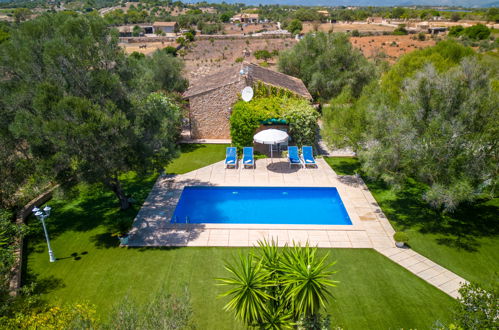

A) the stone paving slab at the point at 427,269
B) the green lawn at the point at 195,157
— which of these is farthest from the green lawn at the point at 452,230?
the green lawn at the point at 195,157

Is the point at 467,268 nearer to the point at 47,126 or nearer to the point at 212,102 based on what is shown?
the point at 47,126

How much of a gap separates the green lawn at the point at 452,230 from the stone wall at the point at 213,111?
11914 millimetres

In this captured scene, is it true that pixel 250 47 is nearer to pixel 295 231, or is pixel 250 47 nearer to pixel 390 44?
pixel 390 44

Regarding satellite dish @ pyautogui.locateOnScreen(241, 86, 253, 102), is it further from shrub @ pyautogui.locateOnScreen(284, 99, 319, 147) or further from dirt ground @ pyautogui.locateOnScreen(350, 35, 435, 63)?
dirt ground @ pyautogui.locateOnScreen(350, 35, 435, 63)

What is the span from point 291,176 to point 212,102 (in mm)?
9097

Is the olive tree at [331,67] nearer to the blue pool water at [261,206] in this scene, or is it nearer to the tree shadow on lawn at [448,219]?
the blue pool water at [261,206]

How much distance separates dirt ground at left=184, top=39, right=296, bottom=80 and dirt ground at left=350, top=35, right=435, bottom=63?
1771cm

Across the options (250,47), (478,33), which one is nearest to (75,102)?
(250,47)

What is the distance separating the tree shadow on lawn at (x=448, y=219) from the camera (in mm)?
15212

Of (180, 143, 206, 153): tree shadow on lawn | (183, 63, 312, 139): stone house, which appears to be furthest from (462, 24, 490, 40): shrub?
(180, 143, 206, 153): tree shadow on lawn

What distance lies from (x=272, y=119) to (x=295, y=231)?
403 inches

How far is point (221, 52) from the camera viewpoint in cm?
7550

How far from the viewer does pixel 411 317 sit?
1116cm

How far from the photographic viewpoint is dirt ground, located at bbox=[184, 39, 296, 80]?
2417 inches
